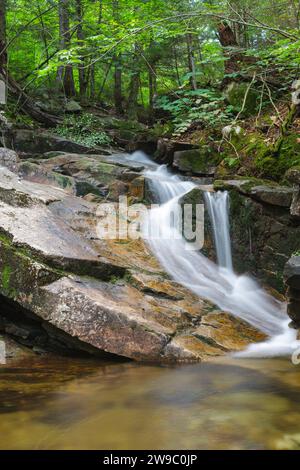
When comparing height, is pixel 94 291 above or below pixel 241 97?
below

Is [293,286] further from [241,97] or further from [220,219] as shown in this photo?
[241,97]

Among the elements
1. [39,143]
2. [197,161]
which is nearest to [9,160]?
[39,143]

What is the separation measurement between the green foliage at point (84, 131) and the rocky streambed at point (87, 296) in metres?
5.39

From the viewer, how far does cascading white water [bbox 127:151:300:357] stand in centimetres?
590

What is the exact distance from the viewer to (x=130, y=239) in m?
6.95

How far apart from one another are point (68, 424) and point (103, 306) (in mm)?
1849

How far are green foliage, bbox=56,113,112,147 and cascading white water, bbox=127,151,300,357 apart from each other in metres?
3.81

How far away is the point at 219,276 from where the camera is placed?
283 inches

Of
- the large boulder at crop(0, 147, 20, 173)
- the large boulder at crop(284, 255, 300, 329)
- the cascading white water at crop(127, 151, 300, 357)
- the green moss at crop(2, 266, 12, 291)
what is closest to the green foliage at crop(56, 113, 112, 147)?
the large boulder at crop(0, 147, 20, 173)

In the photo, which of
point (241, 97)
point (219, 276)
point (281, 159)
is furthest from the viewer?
point (241, 97)

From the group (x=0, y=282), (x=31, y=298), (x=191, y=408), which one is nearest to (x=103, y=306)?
(x=31, y=298)

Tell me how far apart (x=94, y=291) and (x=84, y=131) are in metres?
8.43

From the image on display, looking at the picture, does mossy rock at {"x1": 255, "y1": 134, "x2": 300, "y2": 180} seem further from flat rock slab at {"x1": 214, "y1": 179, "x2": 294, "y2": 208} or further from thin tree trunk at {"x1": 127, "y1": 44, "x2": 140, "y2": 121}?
thin tree trunk at {"x1": 127, "y1": 44, "x2": 140, "y2": 121}

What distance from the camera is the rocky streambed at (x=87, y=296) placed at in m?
4.72
